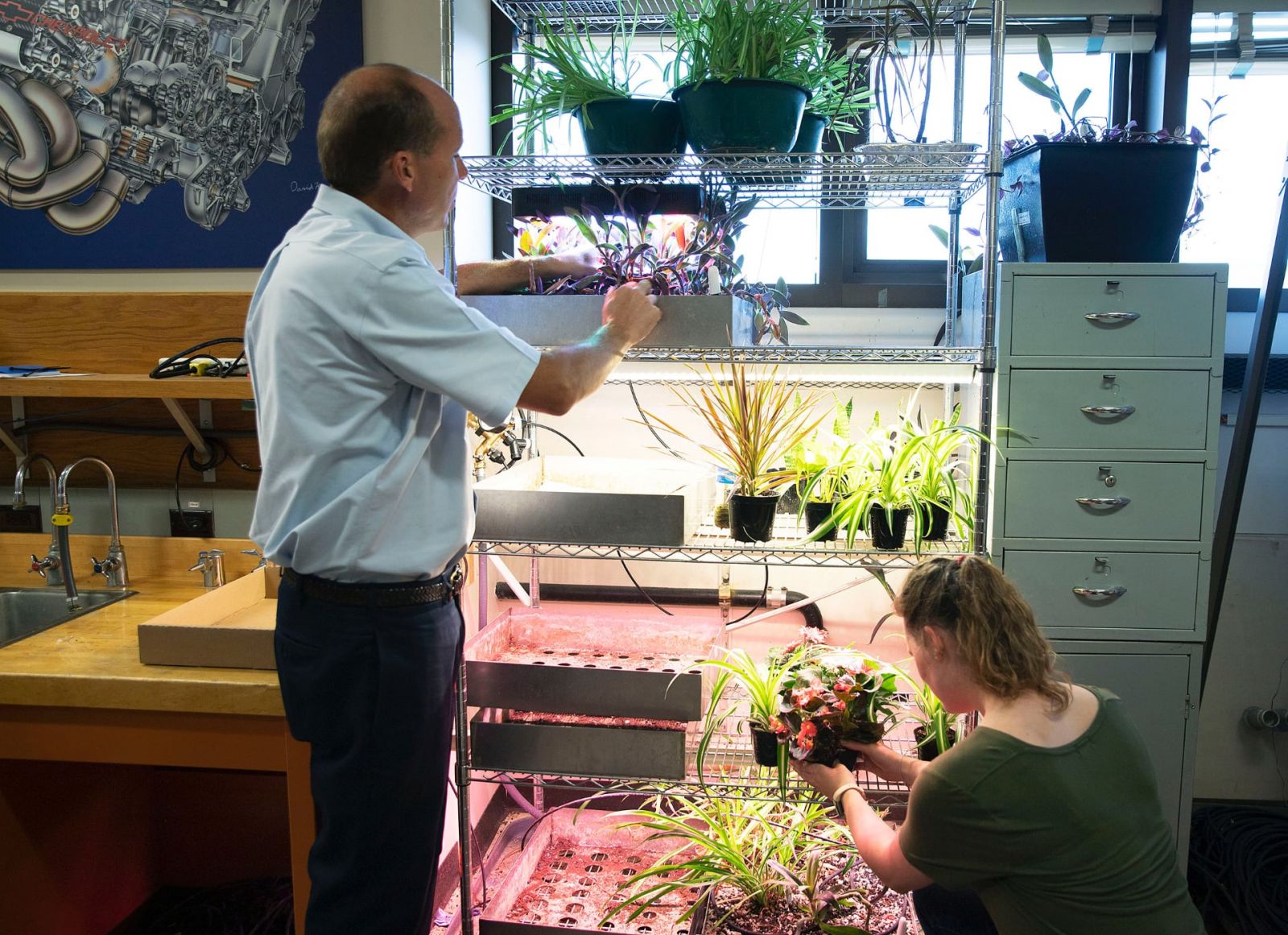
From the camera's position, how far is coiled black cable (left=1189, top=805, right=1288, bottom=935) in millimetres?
2113

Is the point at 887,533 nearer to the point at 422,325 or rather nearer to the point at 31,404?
the point at 422,325

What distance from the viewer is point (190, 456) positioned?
228 centimetres

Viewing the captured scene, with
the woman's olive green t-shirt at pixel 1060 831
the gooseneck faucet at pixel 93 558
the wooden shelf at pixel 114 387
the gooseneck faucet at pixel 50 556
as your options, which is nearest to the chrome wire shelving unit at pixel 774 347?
the woman's olive green t-shirt at pixel 1060 831

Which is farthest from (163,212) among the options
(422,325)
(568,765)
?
(568,765)

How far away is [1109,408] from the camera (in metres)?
1.70

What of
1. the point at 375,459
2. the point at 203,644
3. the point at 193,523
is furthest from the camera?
the point at 193,523

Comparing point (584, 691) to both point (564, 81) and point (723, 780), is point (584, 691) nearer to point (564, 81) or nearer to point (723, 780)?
point (723, 780)

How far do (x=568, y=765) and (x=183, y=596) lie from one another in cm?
98

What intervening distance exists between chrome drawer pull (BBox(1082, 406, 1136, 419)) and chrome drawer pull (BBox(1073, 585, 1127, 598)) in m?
0.31

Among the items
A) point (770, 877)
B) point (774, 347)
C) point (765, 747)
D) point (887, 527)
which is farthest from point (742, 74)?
point (770, 877)

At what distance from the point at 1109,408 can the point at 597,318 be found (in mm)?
916

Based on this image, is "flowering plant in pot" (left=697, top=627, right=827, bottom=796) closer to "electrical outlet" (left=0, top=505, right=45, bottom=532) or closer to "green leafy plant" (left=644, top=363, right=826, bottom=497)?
"green leafy plant" (left=644, top=363, right=826, bottom=497)

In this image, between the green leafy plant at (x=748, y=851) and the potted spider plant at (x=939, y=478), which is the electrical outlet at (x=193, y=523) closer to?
the green leafy plant at (x=748, y=851)

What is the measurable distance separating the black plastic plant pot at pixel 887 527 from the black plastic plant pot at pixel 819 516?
0.07 metres
